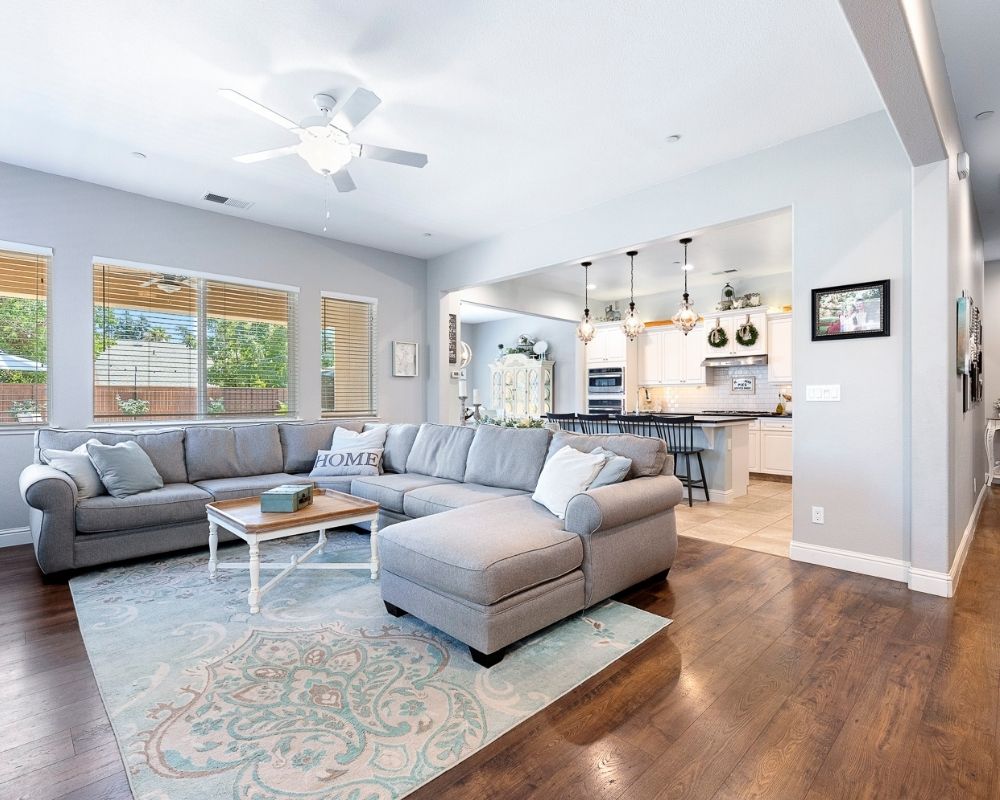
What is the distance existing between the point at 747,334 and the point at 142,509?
23.6ft

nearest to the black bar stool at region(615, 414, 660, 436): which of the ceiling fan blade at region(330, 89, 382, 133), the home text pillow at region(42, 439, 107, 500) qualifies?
the ceiling fan blade at region(330, 89, 382, 133)

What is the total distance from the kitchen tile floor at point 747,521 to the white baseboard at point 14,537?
5.14m

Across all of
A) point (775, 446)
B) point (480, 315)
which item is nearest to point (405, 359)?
point (480, 315)

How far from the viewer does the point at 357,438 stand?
4.84 metres

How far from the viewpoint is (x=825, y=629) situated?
98.7 inches

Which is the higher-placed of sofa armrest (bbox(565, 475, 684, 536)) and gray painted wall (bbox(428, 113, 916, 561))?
gray painted wall (bbox(428, 113, 916, 561))

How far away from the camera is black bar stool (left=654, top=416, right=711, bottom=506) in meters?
5.29

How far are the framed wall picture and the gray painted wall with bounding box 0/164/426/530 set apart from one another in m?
0.09

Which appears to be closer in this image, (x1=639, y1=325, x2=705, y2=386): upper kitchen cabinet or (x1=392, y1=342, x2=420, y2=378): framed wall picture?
(x1=392, y1=342, x2=420, y2=378): framed wall picture

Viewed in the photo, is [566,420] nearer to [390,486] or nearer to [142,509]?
[390,486]

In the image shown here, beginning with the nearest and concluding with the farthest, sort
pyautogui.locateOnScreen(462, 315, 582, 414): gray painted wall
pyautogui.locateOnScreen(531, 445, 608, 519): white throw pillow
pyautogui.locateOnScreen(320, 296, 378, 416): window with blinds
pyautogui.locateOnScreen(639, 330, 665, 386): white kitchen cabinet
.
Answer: pyautogui.locateOnScreen(531, 445, 608, 519): white throw pillow, pyautogui.locateOnScreen(320, 296, 378, 416): window with blinds, pyautogui.locateOnScreen(639, 330, 665, 386): white kitchen cabinet, pyautogui.locateOnScreen(462, 315, 582, 414): gray painted wall

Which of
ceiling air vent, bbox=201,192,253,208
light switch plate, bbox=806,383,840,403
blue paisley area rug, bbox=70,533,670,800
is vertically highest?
ceiling air vent, bbox=201,192,253,208

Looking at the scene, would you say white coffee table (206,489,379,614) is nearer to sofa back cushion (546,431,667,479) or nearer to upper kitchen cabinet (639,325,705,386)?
sofa back cushion (546,431,667,479)

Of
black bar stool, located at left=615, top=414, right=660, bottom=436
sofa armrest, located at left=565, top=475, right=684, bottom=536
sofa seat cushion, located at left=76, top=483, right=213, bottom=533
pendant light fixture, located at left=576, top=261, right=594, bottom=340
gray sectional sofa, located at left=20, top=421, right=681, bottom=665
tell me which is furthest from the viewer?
pendant light fixture, located at left=576, top=261, right=594, bottom=340
